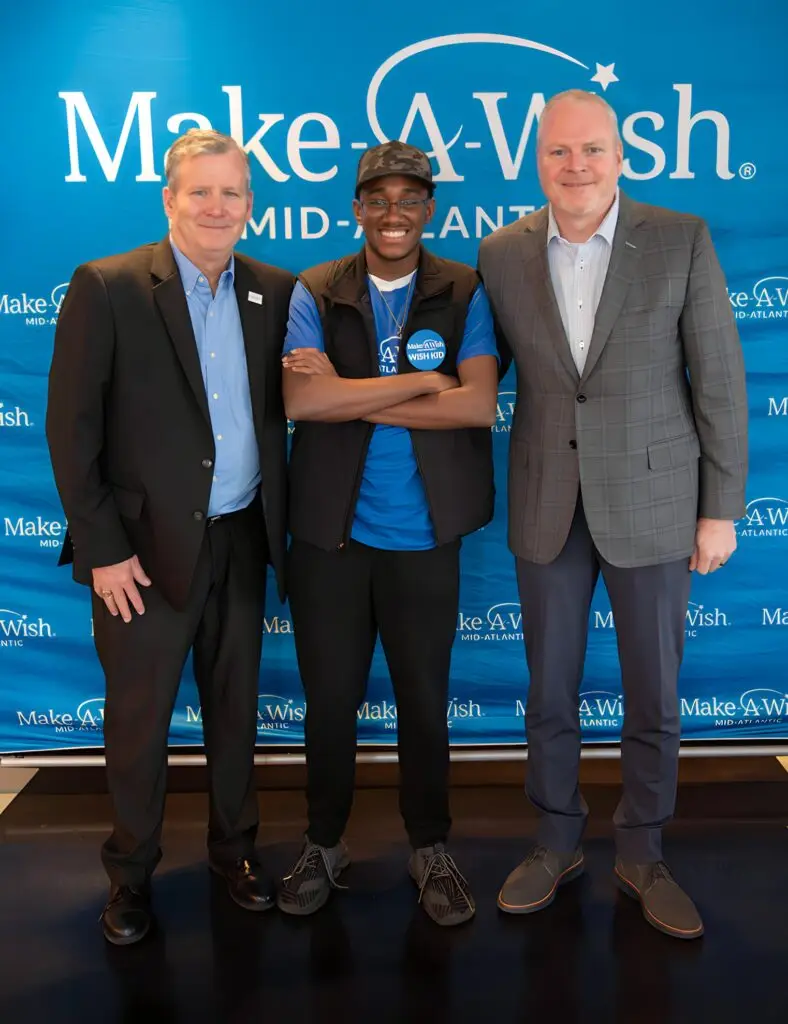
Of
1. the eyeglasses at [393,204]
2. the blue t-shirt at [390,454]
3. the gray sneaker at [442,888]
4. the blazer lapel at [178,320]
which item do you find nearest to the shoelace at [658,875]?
the gray sneaker at [442,888]

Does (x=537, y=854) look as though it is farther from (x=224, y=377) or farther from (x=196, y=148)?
(x=196, y=148)

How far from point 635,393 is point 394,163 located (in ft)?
2.50

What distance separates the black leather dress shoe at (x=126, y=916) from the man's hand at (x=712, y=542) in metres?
1.62

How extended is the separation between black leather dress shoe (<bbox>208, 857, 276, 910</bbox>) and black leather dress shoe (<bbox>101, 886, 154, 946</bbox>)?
0.72ft

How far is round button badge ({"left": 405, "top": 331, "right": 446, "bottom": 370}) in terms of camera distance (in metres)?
2.27

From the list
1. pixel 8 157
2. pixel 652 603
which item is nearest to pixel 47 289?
pixel 8 157

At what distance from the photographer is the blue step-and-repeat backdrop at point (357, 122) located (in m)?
2.87

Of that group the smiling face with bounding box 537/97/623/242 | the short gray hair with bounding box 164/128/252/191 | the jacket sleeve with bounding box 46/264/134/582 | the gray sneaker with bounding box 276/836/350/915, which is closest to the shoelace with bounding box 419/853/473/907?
the gray sneaker with bounding box 276/836/350/915

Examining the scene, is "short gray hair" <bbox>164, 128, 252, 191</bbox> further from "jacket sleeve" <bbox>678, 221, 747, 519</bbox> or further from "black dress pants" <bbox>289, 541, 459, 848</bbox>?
"jacket sleeve" <bbox>678, 221, 747, 519</bbox>

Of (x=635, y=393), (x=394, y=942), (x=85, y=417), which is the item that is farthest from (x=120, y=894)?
(x=635, y=393)

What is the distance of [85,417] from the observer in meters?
2.19

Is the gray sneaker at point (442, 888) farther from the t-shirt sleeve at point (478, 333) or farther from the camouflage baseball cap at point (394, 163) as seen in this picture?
the camouflage baseball cap at point (394, 163)

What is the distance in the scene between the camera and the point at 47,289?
3021 millimetres

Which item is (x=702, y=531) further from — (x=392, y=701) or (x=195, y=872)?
(x=195, y=872)
